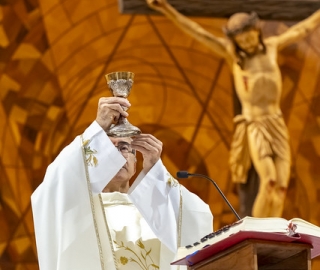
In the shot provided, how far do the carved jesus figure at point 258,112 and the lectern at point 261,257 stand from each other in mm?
3701

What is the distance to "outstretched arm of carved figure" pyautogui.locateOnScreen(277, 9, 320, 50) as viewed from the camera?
708cm

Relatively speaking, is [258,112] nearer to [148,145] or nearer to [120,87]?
[148,145]

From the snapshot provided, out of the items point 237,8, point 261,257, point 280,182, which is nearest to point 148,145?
point 261,257

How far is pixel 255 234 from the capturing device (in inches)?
110

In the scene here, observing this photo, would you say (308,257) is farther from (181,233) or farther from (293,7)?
(293,7)

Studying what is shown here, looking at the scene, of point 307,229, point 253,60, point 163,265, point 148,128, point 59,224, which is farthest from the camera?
point 148,128

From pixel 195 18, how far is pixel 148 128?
965mm

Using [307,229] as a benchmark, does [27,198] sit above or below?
above

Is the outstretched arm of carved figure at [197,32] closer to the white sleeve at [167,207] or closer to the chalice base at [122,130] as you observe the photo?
the white sleeve at [167,207]

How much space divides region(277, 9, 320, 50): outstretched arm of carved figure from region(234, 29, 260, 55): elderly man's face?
0.33 meters

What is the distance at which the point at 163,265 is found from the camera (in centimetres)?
385

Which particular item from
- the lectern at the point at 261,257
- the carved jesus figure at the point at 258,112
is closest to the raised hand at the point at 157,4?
the carved jesus figure at the point at 258,112

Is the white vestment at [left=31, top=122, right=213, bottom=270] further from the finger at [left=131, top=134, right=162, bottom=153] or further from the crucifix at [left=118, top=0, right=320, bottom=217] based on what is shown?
the crucifix at [left=118, top=0, right=320, bottom=217]

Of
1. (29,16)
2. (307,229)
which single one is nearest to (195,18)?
(29,16)
